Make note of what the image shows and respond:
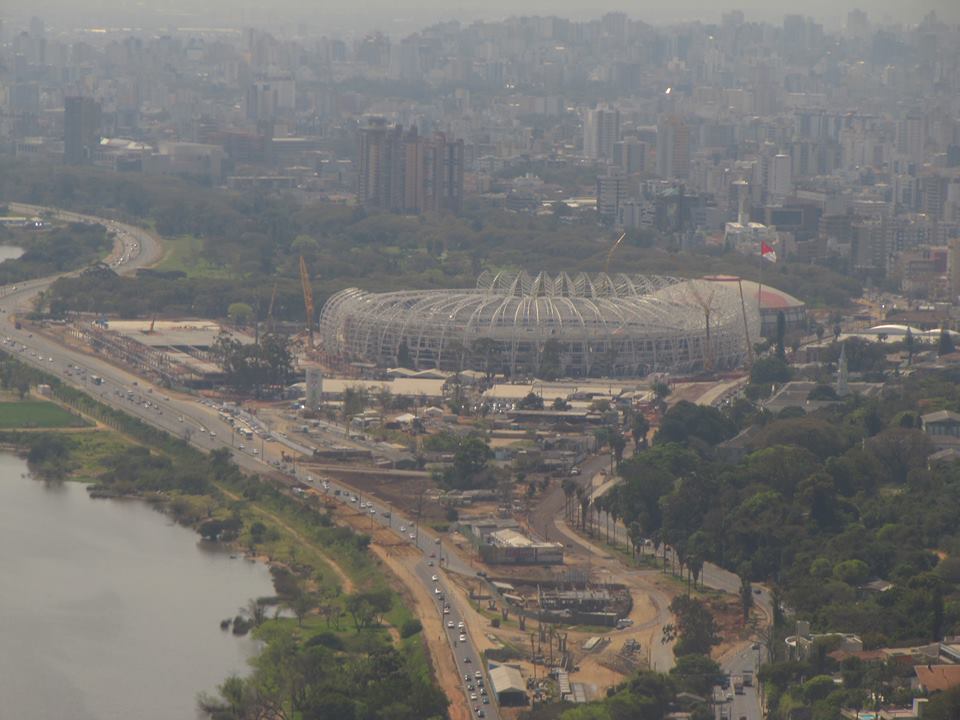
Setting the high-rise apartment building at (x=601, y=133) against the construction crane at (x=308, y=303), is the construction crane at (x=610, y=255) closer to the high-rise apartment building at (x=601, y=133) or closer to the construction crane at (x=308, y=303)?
the construction crane at (x=308, y=303)

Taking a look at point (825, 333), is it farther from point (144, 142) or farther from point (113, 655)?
point (144, 142)

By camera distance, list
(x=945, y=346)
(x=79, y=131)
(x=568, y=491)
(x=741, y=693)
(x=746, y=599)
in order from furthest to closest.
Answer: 1. (x=79, y=131)
2. (x=945, y=346)
3. (x=568, y=491)
4. (x=746, y=599)
5. (x=741, y=693)

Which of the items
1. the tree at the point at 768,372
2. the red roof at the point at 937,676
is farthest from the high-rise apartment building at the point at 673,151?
the red roof at the point at 937,676

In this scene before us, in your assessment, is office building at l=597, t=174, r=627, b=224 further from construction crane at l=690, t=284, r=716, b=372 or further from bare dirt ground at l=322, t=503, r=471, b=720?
bare dirt ground at l=322, t=503, r=471, b=720

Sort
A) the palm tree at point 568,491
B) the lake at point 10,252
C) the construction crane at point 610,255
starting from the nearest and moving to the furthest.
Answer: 1. the palm tree at point 568,491
2. the construction crane at point 610,255
3. the lake at point 10,252

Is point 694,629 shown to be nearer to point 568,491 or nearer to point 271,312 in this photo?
point 568,491

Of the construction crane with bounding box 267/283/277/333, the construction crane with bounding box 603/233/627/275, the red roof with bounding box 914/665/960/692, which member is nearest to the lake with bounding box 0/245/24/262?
the construction crane with bounding box 267/283/277/333

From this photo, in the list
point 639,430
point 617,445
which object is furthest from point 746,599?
point 639,430
